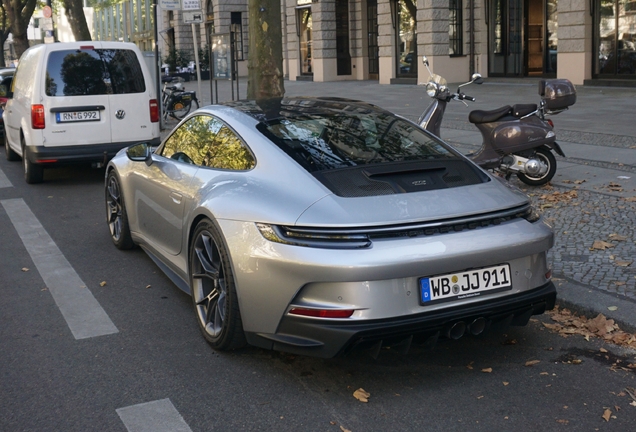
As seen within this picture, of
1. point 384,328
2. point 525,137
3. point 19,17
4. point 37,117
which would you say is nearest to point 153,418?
point 384,328

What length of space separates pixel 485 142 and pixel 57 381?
6.04 metres

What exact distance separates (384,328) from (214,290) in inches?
47.7

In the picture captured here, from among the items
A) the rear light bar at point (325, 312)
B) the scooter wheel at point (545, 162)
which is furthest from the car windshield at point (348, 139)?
the scooter wheel at point (545, 162)

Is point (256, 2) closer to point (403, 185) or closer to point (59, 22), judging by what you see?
point (403, 185)

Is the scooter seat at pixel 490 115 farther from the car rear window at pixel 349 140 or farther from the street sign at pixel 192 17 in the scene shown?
the street sign at pixel 192 17

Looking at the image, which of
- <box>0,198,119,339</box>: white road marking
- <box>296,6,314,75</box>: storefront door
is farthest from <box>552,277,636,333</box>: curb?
<box>296,6,314,75</box>: storefront door

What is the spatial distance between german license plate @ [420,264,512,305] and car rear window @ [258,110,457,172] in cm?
85

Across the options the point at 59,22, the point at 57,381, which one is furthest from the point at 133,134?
the point at 59,22

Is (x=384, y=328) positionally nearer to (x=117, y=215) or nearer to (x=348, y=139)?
(x=348, y=139)

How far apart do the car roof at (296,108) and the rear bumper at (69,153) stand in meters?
5.65

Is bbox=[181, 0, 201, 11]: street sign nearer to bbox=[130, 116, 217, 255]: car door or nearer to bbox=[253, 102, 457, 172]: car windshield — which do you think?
bbox=[130, 116, 217, 255]: car door

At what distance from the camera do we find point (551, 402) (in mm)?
3893

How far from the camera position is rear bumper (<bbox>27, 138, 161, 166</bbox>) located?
35.4 feet

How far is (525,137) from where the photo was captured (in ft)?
28.9
